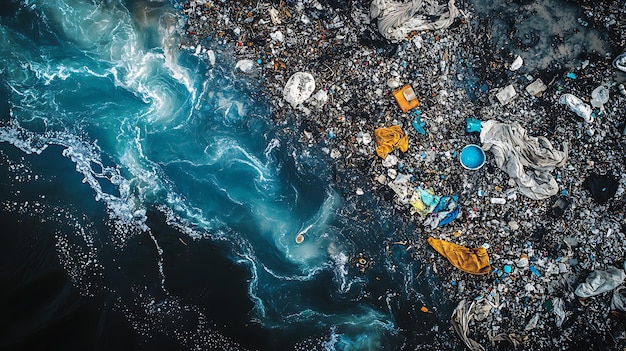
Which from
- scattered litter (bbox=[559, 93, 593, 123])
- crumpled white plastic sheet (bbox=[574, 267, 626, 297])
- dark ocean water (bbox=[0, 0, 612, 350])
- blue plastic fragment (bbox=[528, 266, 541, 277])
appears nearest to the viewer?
crumpled white plastic sheet (bbox=[574, 267, 626, 297])

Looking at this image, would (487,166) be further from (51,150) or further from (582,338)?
(51,150)

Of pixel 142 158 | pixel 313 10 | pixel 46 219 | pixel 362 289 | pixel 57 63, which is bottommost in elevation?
pixel 362 289

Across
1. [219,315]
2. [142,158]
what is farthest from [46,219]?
[219,315]

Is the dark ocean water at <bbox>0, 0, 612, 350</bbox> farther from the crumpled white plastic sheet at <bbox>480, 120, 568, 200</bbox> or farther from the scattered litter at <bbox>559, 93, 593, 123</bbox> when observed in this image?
the scattered litter at <bbox>559, 93, 593, 123</bbox>

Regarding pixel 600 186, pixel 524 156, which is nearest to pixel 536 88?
pixel 524 156

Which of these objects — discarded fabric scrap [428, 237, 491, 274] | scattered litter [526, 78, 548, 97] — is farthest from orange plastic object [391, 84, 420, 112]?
discarded fabric scrap [428, 237, 491, 274]
